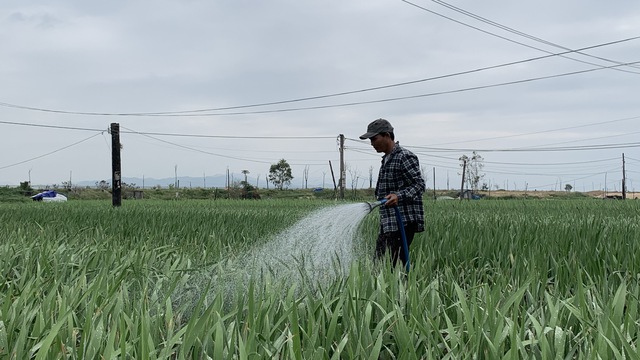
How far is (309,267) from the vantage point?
299 centimetres

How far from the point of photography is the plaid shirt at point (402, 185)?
4078mm

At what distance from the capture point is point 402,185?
164 inches

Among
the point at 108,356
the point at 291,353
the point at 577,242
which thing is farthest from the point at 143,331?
the point at 577,242

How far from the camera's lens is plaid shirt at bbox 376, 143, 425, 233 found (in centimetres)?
408

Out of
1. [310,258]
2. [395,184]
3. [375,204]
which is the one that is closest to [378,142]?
[395,184]

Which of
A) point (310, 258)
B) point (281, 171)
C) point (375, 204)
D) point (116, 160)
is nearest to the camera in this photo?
point (310, 258)

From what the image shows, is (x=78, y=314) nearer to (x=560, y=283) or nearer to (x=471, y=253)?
(x=560, y=283)

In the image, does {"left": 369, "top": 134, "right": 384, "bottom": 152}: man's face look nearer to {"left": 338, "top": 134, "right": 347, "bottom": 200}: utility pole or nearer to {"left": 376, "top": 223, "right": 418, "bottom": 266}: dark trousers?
{"left": 376, "top": 223, "right": 418, "bottom": 266}: dark trousers

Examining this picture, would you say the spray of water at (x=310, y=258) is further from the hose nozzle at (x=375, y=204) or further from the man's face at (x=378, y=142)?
the man's face at (x=378, y=142)

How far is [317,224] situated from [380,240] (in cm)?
61

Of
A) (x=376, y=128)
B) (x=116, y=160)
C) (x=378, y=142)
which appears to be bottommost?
(x=378, y=142)

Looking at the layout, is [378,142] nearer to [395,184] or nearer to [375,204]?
[395,184]

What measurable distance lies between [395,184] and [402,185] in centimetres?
6

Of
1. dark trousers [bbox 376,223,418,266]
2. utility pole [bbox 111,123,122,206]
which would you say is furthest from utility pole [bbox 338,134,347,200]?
dark trousers [bbox 376,223,418,266]
